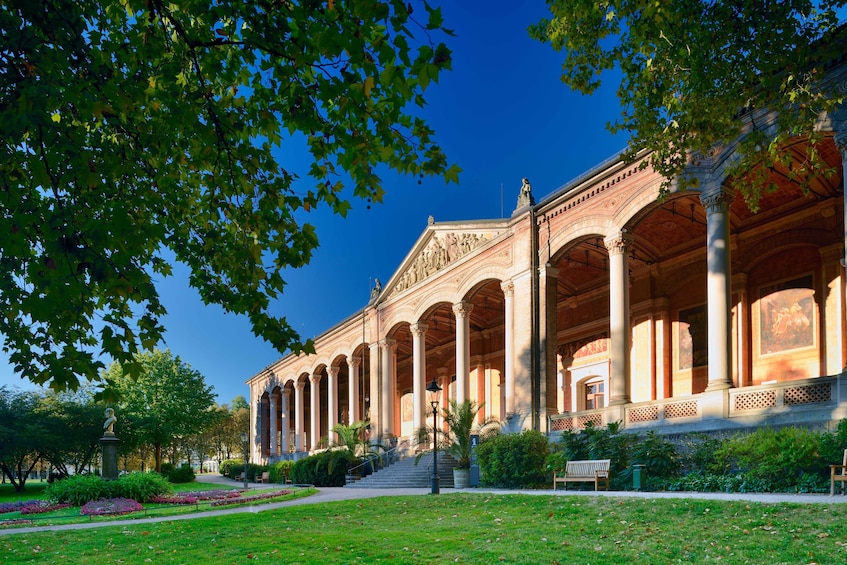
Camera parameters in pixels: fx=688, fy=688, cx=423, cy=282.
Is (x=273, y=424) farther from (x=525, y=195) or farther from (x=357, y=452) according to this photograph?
(x=525, y=195)

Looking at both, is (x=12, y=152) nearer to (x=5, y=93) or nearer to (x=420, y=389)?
(x=5, y=93)

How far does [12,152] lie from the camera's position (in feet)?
19.8

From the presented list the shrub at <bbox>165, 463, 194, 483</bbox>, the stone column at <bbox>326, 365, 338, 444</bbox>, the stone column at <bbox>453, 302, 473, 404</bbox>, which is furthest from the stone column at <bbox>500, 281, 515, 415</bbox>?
the shrub at <bbox>165, 463, 194, 483</bbox>

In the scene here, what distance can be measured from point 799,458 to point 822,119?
723 centimetres

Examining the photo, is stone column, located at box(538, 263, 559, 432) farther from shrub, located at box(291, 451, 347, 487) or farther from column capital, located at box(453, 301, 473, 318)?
shrub, located at box(291, 451, 347, 487)

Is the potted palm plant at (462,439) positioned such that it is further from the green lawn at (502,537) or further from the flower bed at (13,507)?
the flower bed at (13,507)

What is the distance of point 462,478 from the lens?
2295cm

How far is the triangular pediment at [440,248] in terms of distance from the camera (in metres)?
28.1

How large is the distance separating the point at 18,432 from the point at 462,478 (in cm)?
2566

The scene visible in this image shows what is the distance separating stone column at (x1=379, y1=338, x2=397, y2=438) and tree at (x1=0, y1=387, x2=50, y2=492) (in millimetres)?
17838

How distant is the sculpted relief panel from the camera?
2881cm

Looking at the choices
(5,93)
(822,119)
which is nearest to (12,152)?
(5,93)

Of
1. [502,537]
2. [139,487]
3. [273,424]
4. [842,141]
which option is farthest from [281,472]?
[842,141]

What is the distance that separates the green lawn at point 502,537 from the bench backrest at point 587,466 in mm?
3018
